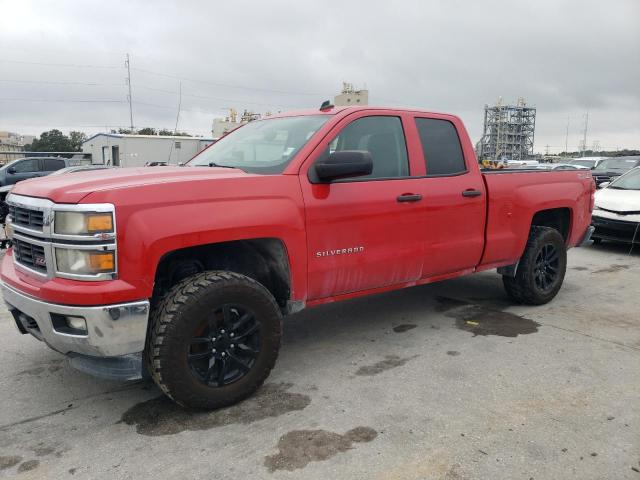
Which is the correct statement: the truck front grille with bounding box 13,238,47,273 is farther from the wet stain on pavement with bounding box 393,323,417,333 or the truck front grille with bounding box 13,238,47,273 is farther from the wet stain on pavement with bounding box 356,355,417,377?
the wet stain on pavement with bounding box 393,323,417,333

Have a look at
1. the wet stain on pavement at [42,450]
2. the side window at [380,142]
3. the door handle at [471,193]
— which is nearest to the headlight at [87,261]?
the wet stain on pavement at [42,450]

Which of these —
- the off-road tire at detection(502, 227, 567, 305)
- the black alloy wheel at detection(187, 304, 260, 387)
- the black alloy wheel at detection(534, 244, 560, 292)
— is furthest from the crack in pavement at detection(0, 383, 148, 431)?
the black alloy wheel at detection(534, 244, 560, 292)

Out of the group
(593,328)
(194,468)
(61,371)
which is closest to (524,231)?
(593,328)

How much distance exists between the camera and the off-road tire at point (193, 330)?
293 centimetres

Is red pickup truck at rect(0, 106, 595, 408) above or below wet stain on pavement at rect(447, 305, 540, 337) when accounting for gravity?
above

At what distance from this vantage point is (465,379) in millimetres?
3658

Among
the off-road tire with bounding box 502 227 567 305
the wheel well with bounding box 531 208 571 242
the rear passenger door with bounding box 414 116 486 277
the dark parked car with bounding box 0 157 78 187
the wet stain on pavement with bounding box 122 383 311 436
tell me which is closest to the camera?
the wet stain on pavement with bounding box 122 383 311 436

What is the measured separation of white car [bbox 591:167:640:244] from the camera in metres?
8.61

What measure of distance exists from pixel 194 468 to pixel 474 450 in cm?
145

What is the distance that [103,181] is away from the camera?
9.71ft

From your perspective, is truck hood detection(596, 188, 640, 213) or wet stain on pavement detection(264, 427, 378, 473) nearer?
wet stain on pavement detection(264, 427, 378, 473)

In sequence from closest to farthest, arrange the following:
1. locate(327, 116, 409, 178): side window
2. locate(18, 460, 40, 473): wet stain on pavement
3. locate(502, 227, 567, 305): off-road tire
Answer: locate(18, 460, 40, 473): wet stain on pavement → locate(327, 116, 409, 178): side window → locate(502, 227, 567, 305): off-road tire

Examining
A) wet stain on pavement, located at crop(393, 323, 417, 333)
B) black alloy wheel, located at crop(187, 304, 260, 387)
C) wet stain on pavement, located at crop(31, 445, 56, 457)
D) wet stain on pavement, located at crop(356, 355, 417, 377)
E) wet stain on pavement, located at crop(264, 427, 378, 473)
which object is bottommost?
wet stain on pavement, located at crop(31, 445, 56, 457)

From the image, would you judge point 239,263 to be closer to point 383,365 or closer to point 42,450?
point 383,365
